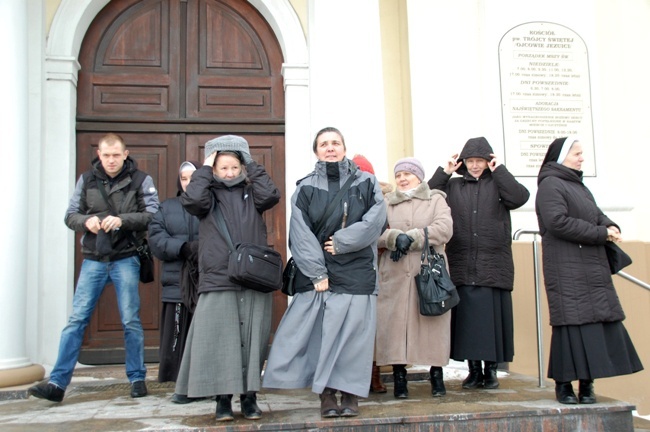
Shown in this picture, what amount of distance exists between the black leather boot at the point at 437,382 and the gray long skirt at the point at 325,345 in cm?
86

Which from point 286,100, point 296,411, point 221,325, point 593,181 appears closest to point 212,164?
point 221,325

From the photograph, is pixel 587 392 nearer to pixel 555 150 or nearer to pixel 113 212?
pixel 555 150

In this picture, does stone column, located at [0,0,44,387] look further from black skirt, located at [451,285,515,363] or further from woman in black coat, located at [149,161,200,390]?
black skirt, located at [451,285,515,363]

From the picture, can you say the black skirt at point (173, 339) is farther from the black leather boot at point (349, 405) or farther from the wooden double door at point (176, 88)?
the wooden double door at point (176, 88)

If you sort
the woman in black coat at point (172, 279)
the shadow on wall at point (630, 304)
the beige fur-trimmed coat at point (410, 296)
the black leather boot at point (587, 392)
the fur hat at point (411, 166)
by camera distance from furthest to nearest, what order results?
1. the shadow on wall at point (630, 304)
2. the fur hat at point (411, 166)
3. the woman in black coat at point (172, 279)
4. the beige fur-trimmed coat at point (410, 296)
5. the black leather boot at point (587, 392)

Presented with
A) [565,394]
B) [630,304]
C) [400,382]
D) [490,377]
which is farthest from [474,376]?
[630,304]

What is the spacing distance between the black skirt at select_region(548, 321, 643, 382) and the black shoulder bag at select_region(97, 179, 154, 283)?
265cm

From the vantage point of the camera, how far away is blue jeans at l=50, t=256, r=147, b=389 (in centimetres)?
455

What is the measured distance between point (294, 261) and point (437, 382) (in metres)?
1.30

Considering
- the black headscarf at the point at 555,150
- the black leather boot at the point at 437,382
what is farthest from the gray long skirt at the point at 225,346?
the black headscarf at the point at 555,150

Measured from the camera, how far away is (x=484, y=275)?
482 centimetres

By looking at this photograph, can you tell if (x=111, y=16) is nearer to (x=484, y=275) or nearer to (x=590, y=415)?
(x=484, y=275)

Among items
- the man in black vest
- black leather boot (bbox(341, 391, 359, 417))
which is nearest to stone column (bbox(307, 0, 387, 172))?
the man in black vest

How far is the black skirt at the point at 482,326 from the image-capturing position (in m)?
4.74
